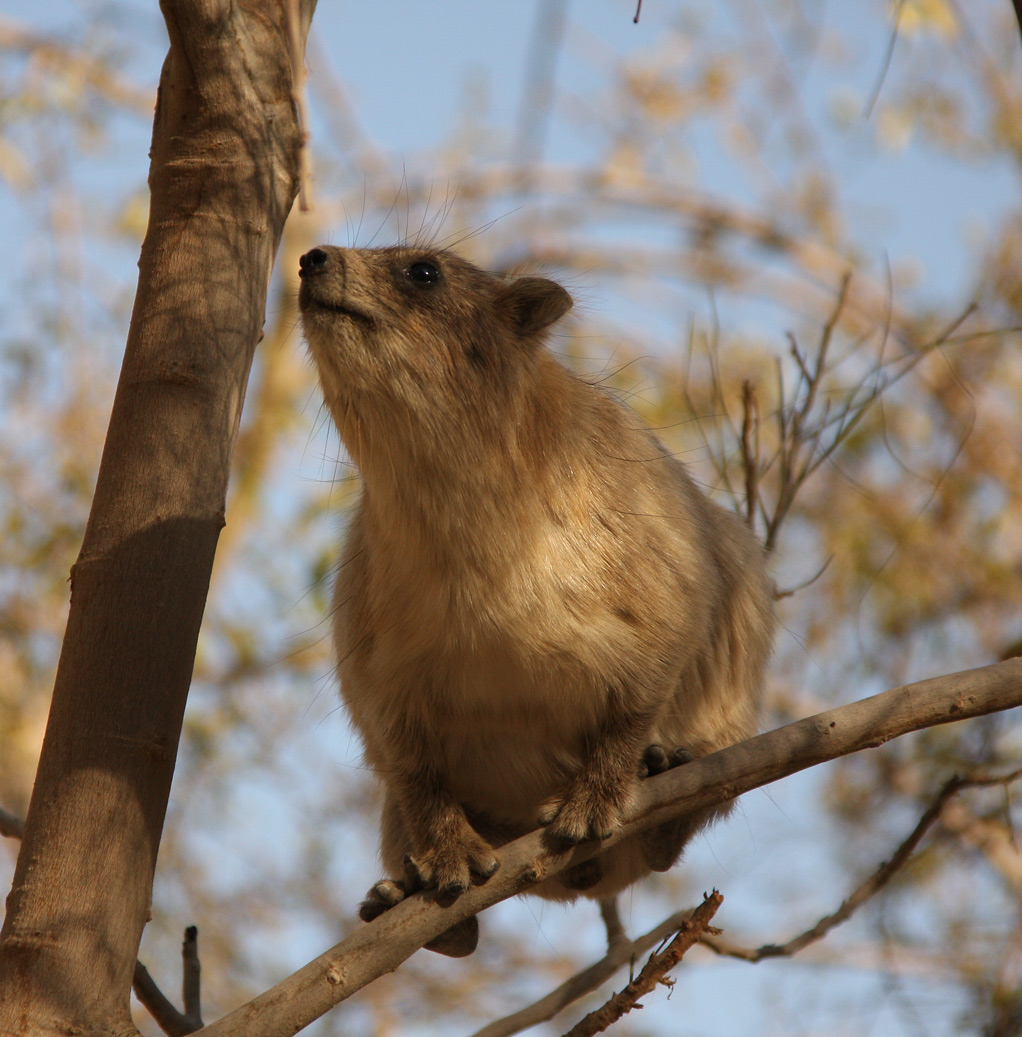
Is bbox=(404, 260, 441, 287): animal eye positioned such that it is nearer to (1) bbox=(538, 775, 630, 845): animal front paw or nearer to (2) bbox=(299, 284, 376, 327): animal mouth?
(2) bbox=(299, 284, 376, 327): animal mouth

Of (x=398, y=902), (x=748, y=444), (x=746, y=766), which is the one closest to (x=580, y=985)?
(x=398, y=902)

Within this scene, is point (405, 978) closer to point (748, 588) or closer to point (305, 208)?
point (748, 588)

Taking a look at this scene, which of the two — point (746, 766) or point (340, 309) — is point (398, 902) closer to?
point (746, 766)

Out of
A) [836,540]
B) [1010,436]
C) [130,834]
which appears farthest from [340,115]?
[130,834]

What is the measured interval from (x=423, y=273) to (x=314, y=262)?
0.37 m

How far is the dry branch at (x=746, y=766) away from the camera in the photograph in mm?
2701

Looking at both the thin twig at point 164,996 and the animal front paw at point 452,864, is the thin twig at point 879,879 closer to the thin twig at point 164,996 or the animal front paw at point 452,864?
the animal front paw at point 452,864

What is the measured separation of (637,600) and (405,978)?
22.1 feet

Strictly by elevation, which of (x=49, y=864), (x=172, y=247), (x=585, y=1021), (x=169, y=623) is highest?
(x=172, y=247)

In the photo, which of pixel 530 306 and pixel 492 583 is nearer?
pixel 492 583

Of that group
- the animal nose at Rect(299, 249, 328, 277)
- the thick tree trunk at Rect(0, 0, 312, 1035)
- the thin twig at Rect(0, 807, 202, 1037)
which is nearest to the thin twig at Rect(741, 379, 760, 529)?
the animal nose at Rect(299, 249, 328, 277)

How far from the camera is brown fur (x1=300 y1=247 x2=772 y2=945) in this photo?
10.8ft

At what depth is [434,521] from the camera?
10.9 ft

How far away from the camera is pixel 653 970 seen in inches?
110
